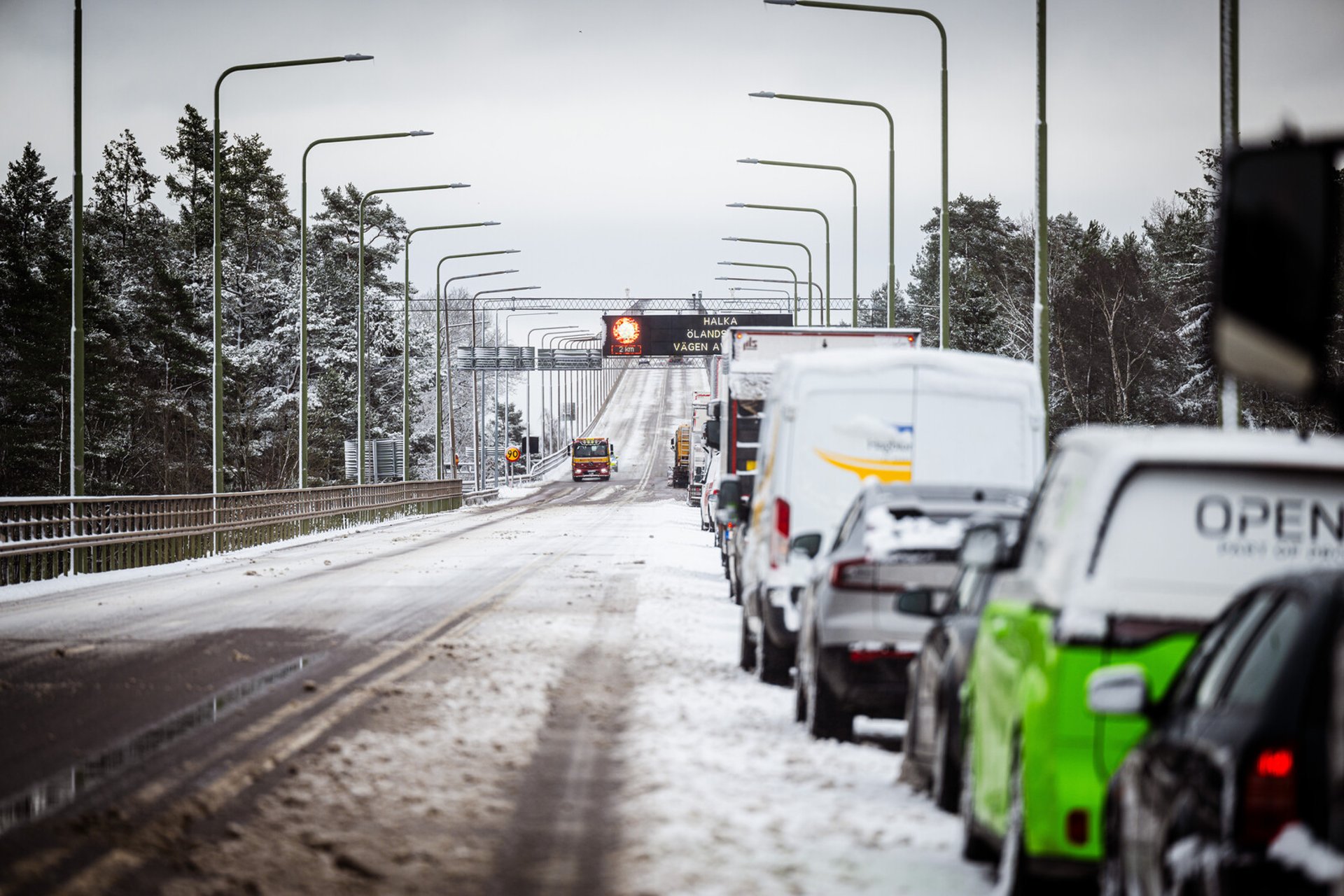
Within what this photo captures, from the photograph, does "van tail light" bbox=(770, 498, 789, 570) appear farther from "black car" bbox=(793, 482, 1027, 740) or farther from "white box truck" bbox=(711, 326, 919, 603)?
"white box truck" bbox=(711, 326, 919, 603)

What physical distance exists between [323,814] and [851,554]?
12.1ft

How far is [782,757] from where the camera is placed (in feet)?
31.0

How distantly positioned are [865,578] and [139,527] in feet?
71.1

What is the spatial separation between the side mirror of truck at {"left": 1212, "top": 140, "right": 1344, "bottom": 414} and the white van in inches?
337

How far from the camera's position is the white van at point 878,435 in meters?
12.5

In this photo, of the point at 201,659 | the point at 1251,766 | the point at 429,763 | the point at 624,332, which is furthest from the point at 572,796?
the point at 624,332

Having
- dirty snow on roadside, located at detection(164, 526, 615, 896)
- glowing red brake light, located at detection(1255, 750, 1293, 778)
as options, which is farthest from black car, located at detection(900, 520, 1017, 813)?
glowing red brake light, located at detection(1255, 750, 1293, 778)

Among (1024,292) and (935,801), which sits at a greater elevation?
(1024,292)

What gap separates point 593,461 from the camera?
372 ft

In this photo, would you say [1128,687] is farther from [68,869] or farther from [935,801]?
[68,869]

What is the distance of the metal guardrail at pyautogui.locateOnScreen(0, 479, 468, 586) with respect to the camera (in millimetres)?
24172

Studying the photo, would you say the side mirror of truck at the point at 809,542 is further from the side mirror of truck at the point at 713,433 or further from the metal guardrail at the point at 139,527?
the side mirror of truck at the point at 713,433

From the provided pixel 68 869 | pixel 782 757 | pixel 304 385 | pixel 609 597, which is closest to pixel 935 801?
pixel 782 757

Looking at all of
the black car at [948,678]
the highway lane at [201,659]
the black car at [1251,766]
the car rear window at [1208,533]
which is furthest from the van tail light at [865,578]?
the black car at [1251,766]
